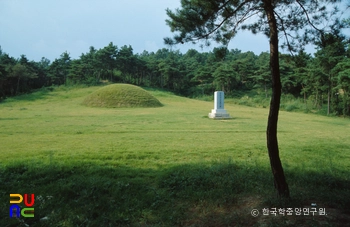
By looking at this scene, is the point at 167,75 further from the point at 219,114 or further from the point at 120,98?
the point at 219,114

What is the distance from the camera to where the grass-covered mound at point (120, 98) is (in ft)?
82.8

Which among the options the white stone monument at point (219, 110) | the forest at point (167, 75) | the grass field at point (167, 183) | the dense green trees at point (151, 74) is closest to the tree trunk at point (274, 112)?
the grass field at point (167, 183)

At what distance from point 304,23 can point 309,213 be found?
114 inches

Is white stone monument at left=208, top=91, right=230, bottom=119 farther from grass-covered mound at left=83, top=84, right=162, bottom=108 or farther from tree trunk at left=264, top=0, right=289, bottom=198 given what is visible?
tree trunk at left=264, top=0, right=289, bottom=198

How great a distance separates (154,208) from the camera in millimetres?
3521

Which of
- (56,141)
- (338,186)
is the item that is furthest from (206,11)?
(56,141)

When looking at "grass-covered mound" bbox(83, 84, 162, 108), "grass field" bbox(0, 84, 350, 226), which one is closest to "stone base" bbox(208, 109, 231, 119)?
"grass field" bbox(0, 84, 350, 226)

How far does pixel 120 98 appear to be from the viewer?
85.3 feet

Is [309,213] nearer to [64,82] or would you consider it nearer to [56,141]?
[56,141]

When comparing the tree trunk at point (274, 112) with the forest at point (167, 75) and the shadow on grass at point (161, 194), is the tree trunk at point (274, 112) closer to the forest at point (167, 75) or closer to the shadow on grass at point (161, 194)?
the shadow on grass at point (161, 194)

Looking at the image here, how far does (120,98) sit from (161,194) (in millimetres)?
22914

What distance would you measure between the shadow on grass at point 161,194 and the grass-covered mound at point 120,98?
20.5 meters

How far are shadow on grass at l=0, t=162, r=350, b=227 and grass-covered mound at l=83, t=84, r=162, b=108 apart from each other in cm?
2052

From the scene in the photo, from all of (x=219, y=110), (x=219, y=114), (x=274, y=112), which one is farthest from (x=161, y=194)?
(x=219, y=110)
